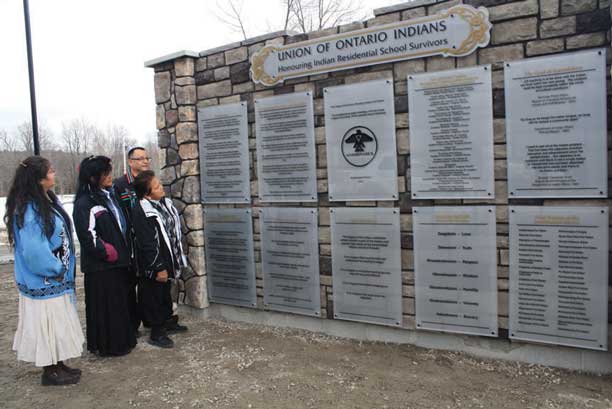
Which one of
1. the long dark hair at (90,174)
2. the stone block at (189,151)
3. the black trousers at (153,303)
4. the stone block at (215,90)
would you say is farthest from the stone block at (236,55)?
the black trousers at (153,303)

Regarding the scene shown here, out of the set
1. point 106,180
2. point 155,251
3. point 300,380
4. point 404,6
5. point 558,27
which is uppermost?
point 404,6

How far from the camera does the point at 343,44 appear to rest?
4.59 meters

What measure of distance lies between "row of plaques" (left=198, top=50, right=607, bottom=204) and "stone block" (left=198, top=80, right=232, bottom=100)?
0.18 meters

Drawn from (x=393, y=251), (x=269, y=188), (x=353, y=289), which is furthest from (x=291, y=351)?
(x=269, y=188)

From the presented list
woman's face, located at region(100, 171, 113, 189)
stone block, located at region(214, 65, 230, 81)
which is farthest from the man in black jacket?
stone block, located at region(214, 65, 230, 81)

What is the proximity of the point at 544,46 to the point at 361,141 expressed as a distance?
1658 mm

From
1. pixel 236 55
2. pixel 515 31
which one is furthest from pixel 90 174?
pixel 515 31

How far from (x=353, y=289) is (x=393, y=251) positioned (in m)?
0.58

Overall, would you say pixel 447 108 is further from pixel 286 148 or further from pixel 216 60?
pixel 216 60

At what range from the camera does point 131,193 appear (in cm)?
496

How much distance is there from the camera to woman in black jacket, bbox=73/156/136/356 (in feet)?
14.5

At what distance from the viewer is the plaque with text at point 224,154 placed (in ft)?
17.5

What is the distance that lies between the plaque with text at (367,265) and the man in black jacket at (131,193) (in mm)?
2020

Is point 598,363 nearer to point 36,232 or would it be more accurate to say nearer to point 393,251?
point 393,251
